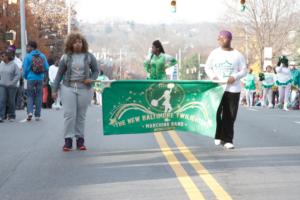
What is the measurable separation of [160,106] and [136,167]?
244 centimetres

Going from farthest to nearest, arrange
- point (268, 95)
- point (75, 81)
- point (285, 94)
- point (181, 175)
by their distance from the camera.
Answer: point (268, 95) → point (285, 94) → point (75, 81) → point (181, 175)

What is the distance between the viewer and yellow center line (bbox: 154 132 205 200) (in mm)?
7871

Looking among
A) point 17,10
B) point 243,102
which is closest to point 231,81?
point 243,102

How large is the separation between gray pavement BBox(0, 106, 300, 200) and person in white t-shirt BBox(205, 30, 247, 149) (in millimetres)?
292

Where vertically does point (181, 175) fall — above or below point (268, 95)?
above

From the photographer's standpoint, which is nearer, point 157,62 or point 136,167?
point 136,167

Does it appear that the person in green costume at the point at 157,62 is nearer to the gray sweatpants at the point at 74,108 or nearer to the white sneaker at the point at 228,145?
the gray sweatpants at the point at 74,108

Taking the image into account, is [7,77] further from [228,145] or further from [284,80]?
[284,80]

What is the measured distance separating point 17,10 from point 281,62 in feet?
113

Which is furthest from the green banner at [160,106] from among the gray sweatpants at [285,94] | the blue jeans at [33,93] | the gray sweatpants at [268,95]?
the gray sweatpants at [268,95]

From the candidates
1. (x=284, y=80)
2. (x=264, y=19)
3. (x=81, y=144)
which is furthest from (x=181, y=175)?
(x=264, y=19)

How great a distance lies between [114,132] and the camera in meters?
12.0

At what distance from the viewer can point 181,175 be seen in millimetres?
9117

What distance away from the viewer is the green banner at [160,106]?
39.4 ft
